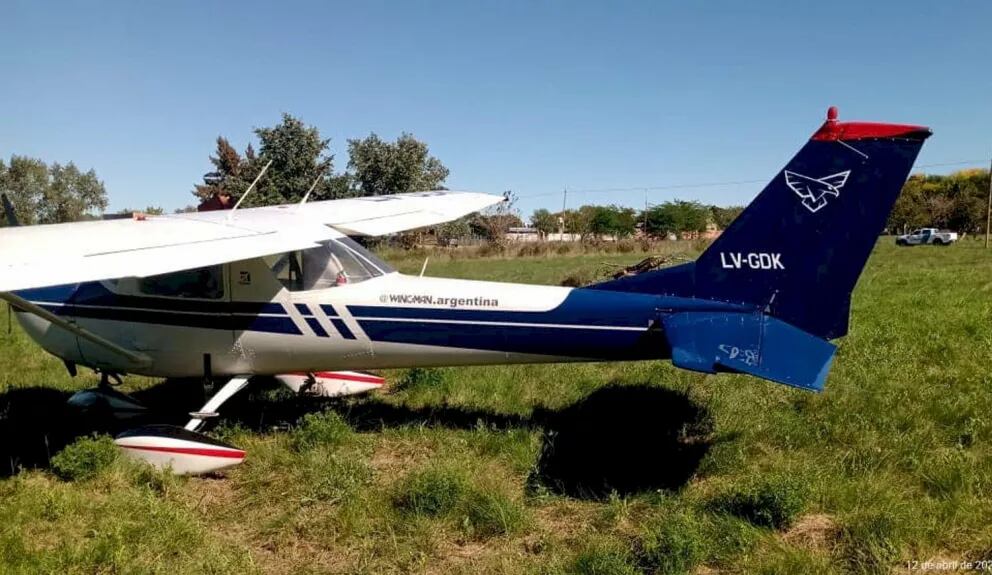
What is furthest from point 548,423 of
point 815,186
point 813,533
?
point 815,186

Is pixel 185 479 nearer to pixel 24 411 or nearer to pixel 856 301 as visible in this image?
pixel 24 411

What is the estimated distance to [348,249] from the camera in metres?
5.66

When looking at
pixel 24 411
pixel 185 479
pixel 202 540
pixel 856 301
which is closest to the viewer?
pixel 202 540

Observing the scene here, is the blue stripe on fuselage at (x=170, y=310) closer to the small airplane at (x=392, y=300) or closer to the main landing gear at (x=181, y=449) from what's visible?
the small airplane at (x=392, y=300)

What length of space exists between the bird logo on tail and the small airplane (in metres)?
0.01

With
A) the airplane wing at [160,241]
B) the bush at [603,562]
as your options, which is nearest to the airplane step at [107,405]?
the airplane wing at [160,241]

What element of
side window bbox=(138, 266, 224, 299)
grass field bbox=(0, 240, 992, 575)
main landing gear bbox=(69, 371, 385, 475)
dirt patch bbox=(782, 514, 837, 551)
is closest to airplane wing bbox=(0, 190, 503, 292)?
side window bbox=(138, 266, 224, 299)

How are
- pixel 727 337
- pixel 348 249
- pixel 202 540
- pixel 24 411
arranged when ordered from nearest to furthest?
1. pixel 202 540
2. pixel 727 337
3. pixel 348 249
4. pixel 24 411

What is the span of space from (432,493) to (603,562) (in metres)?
1.37

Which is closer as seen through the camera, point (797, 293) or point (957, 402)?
point (797, 293)

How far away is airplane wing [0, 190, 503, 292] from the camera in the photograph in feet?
11.6

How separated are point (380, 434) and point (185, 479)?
1634 mm

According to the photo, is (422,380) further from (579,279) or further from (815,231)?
(579,279)

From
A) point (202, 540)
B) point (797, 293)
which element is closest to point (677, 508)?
point (797, 293)
